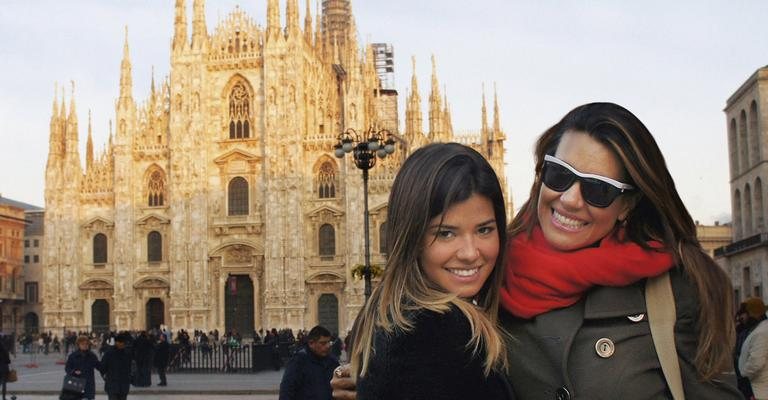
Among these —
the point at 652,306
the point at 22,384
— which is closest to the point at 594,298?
the point at 652,306

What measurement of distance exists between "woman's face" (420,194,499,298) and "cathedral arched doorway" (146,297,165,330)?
46.4 m

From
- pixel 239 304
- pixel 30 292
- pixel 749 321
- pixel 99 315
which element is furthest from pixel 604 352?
pixel 30 292

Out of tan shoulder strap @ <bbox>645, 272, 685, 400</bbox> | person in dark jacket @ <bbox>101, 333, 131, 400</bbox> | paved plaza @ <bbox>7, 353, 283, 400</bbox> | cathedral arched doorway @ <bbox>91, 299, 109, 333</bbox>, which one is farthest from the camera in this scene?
cathedral arched doorway @ <bbox>91, 299, 109, 333</bbox>

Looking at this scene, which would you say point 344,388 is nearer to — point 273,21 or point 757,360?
point 757,360

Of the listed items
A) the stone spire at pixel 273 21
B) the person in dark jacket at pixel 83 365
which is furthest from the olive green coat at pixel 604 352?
the stone spire at pixel 273 21

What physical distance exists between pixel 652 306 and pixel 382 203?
141ft

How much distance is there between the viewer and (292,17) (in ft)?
153

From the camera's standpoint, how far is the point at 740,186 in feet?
135

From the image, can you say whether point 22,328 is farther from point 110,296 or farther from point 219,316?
point 219,316

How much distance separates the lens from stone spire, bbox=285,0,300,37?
46.3 m

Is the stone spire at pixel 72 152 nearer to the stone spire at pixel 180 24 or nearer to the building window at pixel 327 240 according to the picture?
the stone spire at pixel 180 24

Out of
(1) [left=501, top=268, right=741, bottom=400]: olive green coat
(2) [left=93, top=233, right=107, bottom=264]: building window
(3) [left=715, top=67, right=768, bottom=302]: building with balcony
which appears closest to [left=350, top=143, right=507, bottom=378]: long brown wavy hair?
(1) [left=501, top=268, right=741, bottom=400]: olive green coat

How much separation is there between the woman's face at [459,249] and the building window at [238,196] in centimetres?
4523

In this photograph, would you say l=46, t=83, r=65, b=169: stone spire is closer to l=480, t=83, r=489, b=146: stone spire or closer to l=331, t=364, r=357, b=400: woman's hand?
l=480, t=83, r=489, b=146: stone spire
